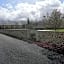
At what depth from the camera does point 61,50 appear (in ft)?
39.2

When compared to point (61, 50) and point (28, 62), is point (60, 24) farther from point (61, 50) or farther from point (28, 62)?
point (28, 62)

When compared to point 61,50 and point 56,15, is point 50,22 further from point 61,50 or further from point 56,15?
point 61,50

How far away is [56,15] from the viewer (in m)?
42.8

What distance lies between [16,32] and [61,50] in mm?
9668

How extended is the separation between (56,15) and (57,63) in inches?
1370

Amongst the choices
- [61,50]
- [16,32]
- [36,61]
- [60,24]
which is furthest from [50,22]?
[36,61]

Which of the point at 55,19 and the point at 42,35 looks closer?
the point at 42,35

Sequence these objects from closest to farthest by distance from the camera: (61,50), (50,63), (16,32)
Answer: (50,63) < (61,50) < (16,32)

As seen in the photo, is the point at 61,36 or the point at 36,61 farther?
the point at 61,36

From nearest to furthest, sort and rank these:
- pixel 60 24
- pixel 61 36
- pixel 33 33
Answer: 1. pixel 61 36
2. pixel 33 33
3. pixel 60 24

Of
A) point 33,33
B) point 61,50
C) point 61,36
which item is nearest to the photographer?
point 61,50

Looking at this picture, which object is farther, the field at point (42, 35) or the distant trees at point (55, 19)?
the distant trees at point (55, 19)


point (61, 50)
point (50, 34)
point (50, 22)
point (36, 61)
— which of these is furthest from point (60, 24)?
point (36, 61)

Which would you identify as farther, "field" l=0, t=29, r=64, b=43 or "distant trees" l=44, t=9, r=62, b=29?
"distant trees" l=44, t=9, r=62, b=29
